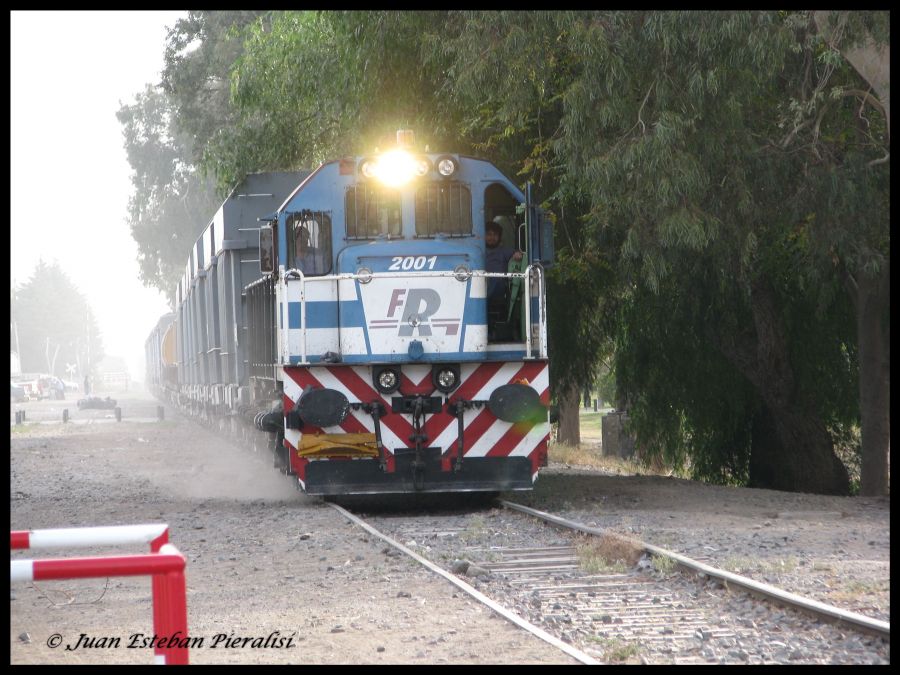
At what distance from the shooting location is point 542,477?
54.0ft

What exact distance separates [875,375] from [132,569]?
1274cm

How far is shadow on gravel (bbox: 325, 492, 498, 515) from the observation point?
12469mm

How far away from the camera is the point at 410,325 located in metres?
11.7

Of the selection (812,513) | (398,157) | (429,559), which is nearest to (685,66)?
(398,157)

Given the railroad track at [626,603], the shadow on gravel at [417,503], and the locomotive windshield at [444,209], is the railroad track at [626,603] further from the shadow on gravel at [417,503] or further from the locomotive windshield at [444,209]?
the locomotive windshield at [444,209]

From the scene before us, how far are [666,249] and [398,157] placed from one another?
2913 mm

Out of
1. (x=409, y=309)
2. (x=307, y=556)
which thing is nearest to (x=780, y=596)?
(x=307, y=556)

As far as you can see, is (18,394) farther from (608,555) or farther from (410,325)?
(608,555)

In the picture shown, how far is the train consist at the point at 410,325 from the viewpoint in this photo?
38.2ft

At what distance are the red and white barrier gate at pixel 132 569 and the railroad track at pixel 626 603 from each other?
8.20 ft

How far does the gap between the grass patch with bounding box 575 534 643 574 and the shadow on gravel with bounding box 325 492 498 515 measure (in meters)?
3.34

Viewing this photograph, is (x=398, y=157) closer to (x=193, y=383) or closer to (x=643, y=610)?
(x=643, y=610)

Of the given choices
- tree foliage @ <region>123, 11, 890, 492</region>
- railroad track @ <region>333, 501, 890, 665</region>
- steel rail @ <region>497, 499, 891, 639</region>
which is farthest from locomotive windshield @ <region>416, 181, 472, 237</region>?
steel rail @ <region>497, 499, 891, 639</region>

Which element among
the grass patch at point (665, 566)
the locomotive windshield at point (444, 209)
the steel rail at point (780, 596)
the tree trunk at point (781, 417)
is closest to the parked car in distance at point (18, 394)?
the tree trunk at point (781, 417)
